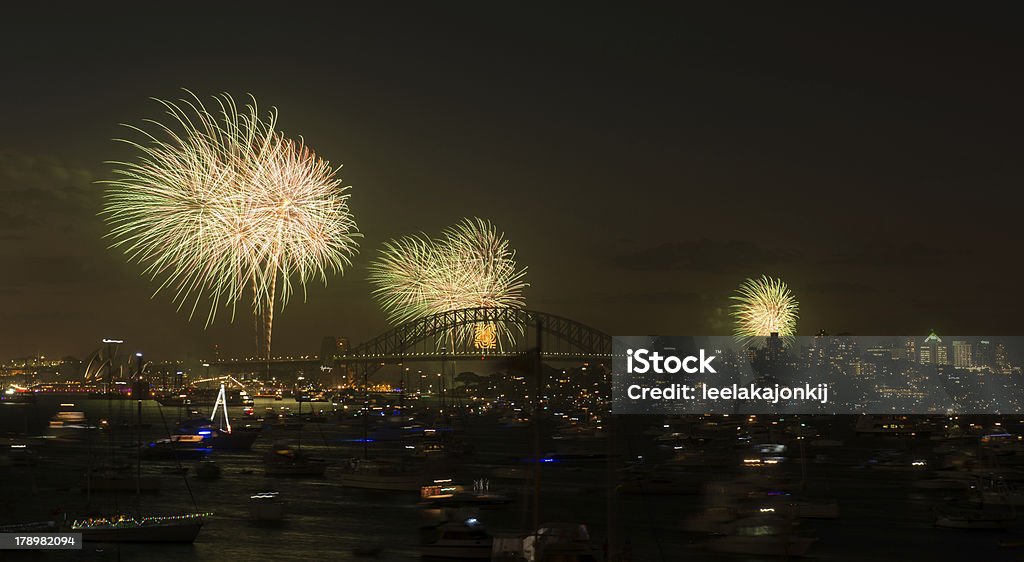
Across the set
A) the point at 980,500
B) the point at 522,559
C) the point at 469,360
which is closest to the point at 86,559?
the point at 522,559

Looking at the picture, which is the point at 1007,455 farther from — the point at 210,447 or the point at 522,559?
the point at 522,559

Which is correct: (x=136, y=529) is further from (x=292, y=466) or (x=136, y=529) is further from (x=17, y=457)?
(x=17, y=457)

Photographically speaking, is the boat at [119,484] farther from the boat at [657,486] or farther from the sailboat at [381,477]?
the boat at [657,486]

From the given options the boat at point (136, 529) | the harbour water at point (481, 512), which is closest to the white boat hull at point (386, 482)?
the harbour water at point (481, 512)

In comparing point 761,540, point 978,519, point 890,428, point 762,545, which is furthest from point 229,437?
point 890,428

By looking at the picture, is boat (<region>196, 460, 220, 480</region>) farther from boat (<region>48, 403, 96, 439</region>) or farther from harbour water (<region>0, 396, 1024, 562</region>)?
boat (<region>48, 403, 96, 439</region>)
